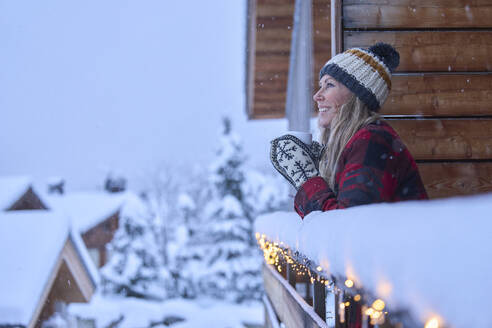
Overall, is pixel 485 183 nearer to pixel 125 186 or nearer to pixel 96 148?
pixel 125 186

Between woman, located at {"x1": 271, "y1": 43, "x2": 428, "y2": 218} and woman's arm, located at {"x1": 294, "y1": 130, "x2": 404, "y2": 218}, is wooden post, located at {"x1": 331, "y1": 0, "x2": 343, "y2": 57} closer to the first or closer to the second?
woman, located at {"x1": 271, "y1": 43, "x2": 428, "y2": 218}

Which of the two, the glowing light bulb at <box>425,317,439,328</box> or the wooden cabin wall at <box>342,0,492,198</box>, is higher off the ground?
the wooden cabin wall at <box>342,0,492,198</box>

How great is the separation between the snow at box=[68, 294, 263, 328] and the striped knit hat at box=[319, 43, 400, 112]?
1480 cm

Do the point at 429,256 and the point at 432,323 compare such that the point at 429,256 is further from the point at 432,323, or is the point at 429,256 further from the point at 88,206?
the point at 88,206

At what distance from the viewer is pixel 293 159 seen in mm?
2164

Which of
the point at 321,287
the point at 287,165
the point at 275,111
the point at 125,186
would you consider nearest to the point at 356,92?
the point at 287,165

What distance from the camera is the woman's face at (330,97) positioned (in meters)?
2.30

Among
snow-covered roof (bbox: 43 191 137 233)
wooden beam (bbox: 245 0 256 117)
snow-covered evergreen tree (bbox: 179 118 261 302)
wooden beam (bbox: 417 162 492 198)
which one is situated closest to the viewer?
wooden beam (bbox: 417 162 492 198)

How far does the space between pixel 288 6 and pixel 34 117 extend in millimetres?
172217

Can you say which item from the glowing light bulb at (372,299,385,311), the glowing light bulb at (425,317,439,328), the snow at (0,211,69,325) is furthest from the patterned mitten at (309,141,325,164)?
the snow at (0,211,69,325)

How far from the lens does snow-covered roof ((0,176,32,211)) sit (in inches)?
738

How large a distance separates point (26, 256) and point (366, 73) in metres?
9.93

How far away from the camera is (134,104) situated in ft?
577

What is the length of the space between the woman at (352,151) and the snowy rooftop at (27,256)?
24.2ft
